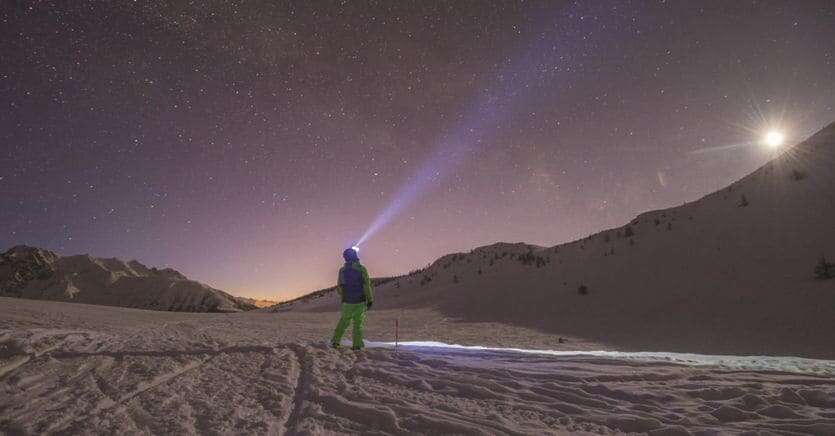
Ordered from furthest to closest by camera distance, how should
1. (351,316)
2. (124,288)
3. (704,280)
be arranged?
(124,288)
(704,280)
(351,316)

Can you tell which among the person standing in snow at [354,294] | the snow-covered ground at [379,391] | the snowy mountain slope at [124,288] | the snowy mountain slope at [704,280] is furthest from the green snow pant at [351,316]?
the snowy mountain slope at [124,288]

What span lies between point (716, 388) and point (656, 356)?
2.33m

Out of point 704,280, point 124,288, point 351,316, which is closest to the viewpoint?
point 351,316

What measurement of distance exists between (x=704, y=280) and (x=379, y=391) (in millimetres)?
12892

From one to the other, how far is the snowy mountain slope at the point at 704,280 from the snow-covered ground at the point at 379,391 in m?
4.77

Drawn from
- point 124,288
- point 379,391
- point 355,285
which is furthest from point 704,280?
point 124,288

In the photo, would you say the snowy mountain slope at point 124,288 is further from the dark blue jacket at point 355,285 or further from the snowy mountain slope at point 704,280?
the dark blue jacket at point 355,285

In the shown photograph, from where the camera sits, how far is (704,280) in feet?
43.9

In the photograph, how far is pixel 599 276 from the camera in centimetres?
1669

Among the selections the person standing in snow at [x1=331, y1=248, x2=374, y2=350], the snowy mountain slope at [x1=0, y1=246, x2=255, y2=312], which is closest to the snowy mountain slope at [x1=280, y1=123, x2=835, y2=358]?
the person standing in snow at [x1=331, y1=248, x2=374, y2=350]

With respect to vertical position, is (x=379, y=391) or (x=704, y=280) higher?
(x=704, y=280)

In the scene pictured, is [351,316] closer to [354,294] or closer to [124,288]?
[354,294]

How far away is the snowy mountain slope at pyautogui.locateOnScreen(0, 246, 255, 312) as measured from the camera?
232 ft

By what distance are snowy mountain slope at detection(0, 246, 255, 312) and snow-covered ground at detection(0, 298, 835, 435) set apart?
4757 centimetres
